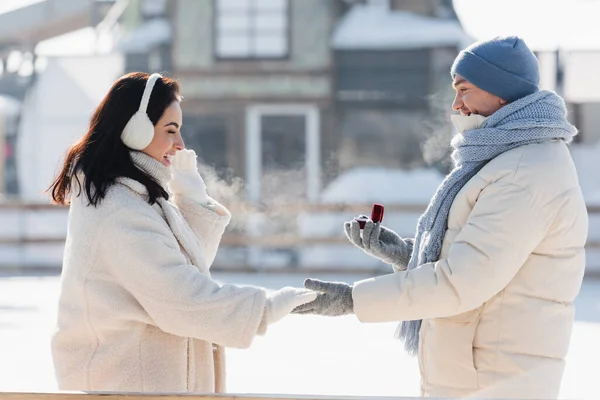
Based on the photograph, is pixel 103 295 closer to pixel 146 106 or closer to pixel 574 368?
pixel 146 106

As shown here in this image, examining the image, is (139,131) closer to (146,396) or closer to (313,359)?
(146,396)

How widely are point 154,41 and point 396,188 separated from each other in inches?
172

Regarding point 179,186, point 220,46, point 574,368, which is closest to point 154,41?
point 220,46

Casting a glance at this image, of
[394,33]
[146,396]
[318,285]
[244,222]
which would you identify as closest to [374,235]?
[318,285]

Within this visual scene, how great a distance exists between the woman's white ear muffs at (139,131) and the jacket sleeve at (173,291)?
7.7 inches

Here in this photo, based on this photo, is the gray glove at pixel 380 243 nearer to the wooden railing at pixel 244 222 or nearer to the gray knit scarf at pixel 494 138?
the gray knit scarf at pixel 494 138

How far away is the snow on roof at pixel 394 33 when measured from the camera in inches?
637

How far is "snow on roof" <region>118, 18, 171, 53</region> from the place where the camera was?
16766mm

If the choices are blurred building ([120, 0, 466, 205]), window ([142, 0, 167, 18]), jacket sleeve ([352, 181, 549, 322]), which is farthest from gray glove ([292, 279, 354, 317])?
window ([142, 0, 167, 18])

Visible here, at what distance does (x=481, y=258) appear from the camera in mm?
2258

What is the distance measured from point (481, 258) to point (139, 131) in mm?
807

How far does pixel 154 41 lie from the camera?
16.8m

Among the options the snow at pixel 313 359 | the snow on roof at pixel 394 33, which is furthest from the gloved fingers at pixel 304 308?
the snow on roof at pixel 394 33

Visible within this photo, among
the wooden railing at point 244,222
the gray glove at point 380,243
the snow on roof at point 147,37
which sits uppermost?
the snow on roof at point 147,37
